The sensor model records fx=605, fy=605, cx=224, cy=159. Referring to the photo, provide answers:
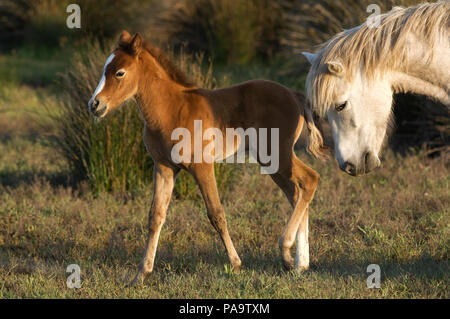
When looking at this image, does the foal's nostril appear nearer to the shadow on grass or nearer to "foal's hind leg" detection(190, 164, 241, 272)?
the shadow on grass

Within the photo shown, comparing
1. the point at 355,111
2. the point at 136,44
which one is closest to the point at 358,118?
the point at 355,111

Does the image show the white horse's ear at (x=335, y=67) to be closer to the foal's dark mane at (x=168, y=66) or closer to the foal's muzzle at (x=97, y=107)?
the foal's dark mane at (x=168, y=66)

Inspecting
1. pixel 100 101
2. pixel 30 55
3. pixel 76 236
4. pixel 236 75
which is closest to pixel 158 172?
pixel 100 101

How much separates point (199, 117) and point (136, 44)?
0.66m

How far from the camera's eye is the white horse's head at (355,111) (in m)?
3.58

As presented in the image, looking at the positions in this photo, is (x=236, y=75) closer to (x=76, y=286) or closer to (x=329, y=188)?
(x=329, y=188)

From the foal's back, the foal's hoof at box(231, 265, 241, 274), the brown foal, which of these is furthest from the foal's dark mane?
the foal's hoof at box(231, 265, 241, 274)

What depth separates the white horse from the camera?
3.57 metres

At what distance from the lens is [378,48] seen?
3.58 metres

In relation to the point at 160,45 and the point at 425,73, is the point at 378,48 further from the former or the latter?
the point at 160,45

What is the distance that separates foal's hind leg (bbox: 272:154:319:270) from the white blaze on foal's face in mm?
663

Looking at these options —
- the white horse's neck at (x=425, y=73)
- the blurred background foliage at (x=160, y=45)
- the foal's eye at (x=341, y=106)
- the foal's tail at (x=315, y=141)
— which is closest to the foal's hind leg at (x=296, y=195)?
the foal's tail at (x=315, y=141)

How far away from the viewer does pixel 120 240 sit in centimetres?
506
